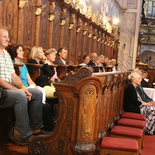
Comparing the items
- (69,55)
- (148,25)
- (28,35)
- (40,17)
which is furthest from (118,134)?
(148,25)

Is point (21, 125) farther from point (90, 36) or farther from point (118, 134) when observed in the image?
point (90, 36)

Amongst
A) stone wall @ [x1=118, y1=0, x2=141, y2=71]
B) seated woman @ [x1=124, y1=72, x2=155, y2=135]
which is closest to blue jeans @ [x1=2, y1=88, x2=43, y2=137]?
seated woman @ [x1=124, y1=72, x2=155, y2=135]

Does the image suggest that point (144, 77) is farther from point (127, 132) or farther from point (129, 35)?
point (129, 35)

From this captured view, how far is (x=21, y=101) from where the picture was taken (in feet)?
11.2

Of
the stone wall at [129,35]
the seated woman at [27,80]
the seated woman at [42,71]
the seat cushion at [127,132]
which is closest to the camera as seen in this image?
the seat cushion at [127,132]

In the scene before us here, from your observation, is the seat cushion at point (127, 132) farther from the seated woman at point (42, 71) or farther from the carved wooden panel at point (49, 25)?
the carved wooden panel at point (49, 25)

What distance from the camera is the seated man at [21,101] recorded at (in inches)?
134

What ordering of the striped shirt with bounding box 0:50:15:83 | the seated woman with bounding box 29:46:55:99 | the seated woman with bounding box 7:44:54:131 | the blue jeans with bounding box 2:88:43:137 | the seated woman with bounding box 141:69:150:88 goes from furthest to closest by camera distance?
the seated woman with bounding box 141:69:150:88 → the seated woman with bounding box 29:46:55:99 → the seated woman with bounding box 7:44:54:131 → the striped shirt with bounding box 0:50:15:83 → the blue jeans with bounding box 2:88:43:137

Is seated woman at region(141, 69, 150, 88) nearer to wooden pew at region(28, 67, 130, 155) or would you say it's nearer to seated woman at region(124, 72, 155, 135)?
seated woman at region(124, 72, 155, 135)

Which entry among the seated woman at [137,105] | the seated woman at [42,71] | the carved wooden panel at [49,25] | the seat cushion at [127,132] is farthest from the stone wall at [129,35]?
the seat cushion at [127,132]

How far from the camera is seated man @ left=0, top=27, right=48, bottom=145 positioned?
11.2ft

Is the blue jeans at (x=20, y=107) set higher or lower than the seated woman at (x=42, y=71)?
lower

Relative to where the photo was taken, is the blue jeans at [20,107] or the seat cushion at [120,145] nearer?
the seat cushion at [120,145]

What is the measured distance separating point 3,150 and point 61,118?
91 cm
